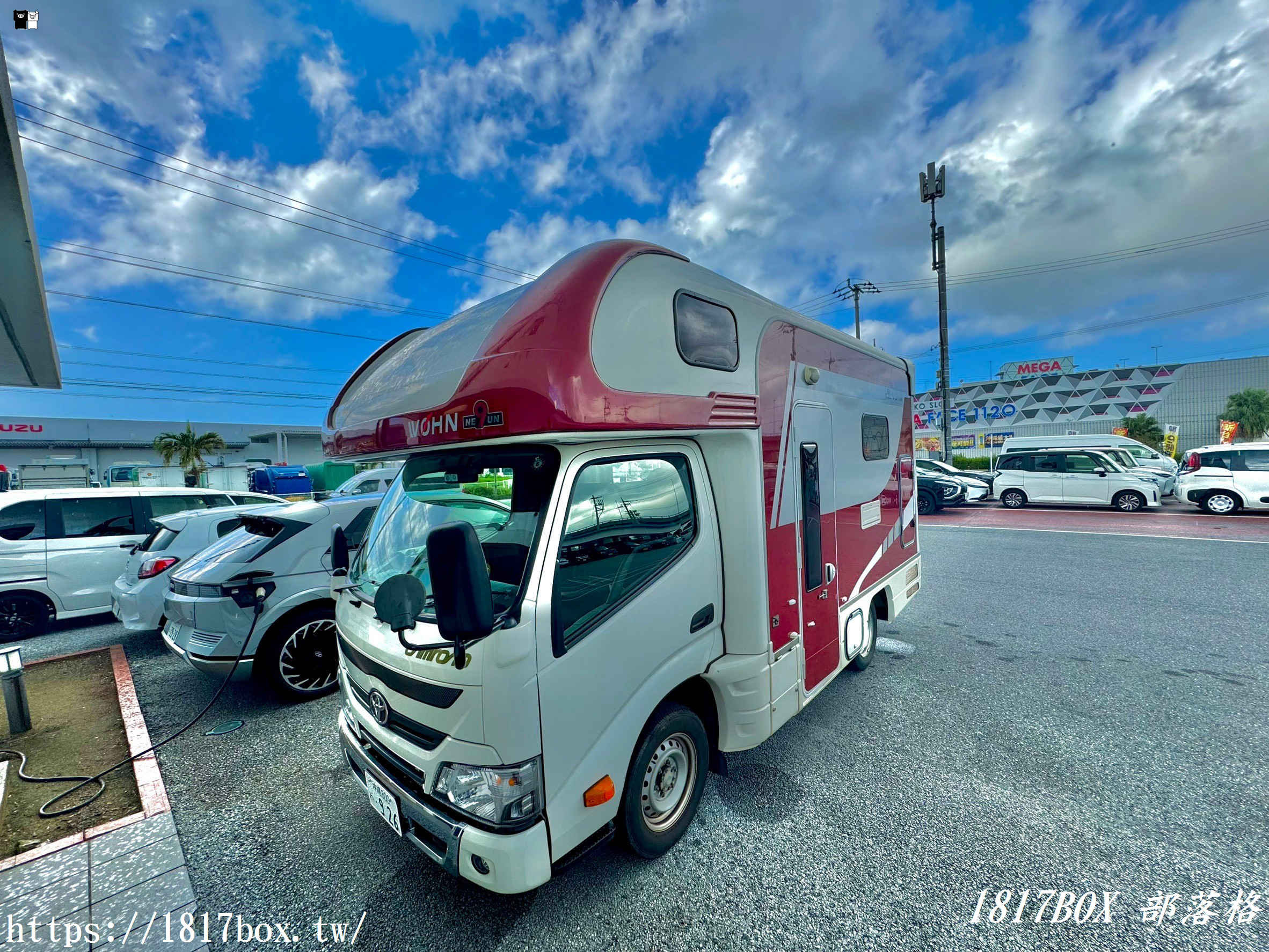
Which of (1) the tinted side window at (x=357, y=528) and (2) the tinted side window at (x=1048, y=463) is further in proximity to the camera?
(2) the tinted side window at (x=1048, y=463)

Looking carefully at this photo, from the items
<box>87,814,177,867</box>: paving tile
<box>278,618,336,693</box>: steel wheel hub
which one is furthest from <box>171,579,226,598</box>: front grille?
<box>87,814,177,867</box>: paving tile

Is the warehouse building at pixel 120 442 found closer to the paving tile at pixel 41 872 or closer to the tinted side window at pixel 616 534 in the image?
the paving tile at pixel 41 872

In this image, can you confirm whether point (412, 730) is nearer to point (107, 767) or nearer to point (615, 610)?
point (615, 610)

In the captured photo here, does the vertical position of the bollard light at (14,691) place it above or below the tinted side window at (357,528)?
below

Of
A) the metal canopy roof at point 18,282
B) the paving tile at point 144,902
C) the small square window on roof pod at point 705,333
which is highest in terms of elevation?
the metal canopy roof at point 18,282

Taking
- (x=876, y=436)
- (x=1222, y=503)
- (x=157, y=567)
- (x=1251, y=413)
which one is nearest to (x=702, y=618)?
(x=876, y=436)

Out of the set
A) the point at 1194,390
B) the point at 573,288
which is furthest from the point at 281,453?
the point at 1194,390

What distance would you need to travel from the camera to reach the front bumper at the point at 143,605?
491 cm

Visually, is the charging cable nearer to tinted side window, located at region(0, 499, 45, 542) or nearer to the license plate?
the license plate

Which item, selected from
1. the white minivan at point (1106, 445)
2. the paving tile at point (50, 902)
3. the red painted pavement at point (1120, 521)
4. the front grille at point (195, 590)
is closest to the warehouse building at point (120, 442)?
the front grille at point (195, 590)

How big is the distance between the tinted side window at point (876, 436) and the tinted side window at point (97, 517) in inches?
332

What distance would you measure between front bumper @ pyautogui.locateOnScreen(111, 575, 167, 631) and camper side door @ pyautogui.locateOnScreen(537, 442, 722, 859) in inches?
202

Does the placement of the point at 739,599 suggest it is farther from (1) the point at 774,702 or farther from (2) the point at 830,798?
(2) the point at 830,798

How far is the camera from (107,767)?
3.41m
